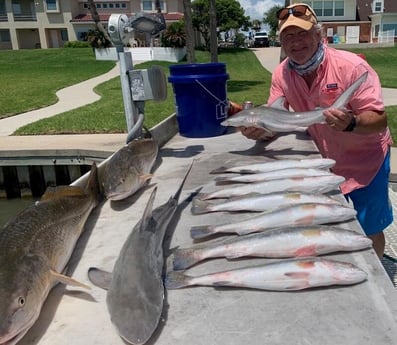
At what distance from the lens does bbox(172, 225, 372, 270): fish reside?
87.6 inches

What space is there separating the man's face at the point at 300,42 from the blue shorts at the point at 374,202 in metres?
1.05

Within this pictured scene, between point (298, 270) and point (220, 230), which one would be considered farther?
point (220, 230)

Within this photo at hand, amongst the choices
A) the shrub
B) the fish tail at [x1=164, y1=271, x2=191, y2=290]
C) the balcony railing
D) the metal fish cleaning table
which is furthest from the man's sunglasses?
the balcony railing

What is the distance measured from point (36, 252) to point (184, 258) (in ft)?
2.27

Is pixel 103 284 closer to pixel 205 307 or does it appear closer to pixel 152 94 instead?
pixel 205 307

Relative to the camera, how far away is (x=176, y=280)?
2.11 meters

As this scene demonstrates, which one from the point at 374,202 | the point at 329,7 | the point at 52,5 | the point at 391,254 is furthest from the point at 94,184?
→ the point at 52,5

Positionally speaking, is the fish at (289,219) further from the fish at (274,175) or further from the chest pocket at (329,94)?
the chest pocket at (329,94)

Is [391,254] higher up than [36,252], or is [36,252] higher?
[36,252]

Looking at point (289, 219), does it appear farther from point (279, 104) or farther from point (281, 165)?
point (279, 104)

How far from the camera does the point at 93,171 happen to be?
10.7 ft

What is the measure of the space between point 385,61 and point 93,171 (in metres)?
32.1

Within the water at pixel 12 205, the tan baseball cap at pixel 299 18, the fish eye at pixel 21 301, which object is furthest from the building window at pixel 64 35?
the fish eye at pixel 21 301

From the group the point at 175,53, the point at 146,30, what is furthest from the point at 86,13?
the point at 146,30
